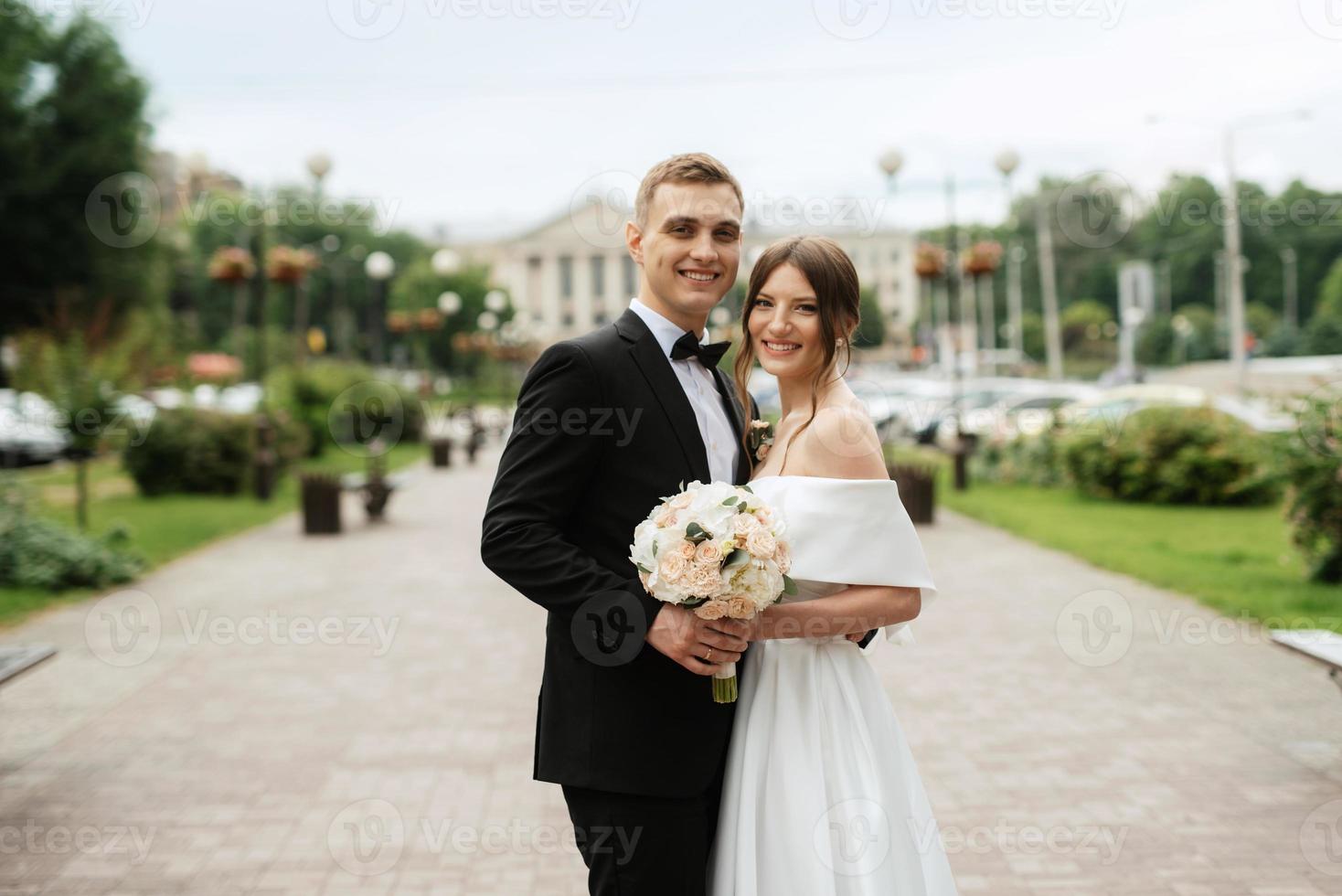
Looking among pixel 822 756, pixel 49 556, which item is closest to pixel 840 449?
pixel 822 756

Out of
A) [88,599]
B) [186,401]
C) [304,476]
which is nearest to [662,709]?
[88,599]

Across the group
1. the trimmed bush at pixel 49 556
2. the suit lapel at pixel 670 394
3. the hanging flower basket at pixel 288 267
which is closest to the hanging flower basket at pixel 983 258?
the hanging flower basket at pixel 288 267

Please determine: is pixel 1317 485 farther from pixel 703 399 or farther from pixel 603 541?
pixel 603 541

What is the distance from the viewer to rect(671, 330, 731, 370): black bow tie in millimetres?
2693

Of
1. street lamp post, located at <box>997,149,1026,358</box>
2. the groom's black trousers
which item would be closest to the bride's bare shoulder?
the groom's black trousers

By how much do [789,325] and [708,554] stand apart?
2.50 ft

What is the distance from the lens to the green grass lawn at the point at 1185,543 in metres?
9.52

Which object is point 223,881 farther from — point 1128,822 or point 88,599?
point 88,599

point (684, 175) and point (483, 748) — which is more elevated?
point (684, 175)

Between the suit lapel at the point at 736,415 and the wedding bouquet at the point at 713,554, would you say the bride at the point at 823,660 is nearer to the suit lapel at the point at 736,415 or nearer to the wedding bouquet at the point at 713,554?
the suit lapel at the point at 736,415

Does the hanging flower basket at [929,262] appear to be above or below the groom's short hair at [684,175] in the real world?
above

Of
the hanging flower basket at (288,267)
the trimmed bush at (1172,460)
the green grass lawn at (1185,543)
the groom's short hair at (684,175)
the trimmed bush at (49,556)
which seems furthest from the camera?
the hanging flower basket at (288,267)

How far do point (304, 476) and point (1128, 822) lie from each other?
41.7 ft

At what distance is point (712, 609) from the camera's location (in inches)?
90.1
